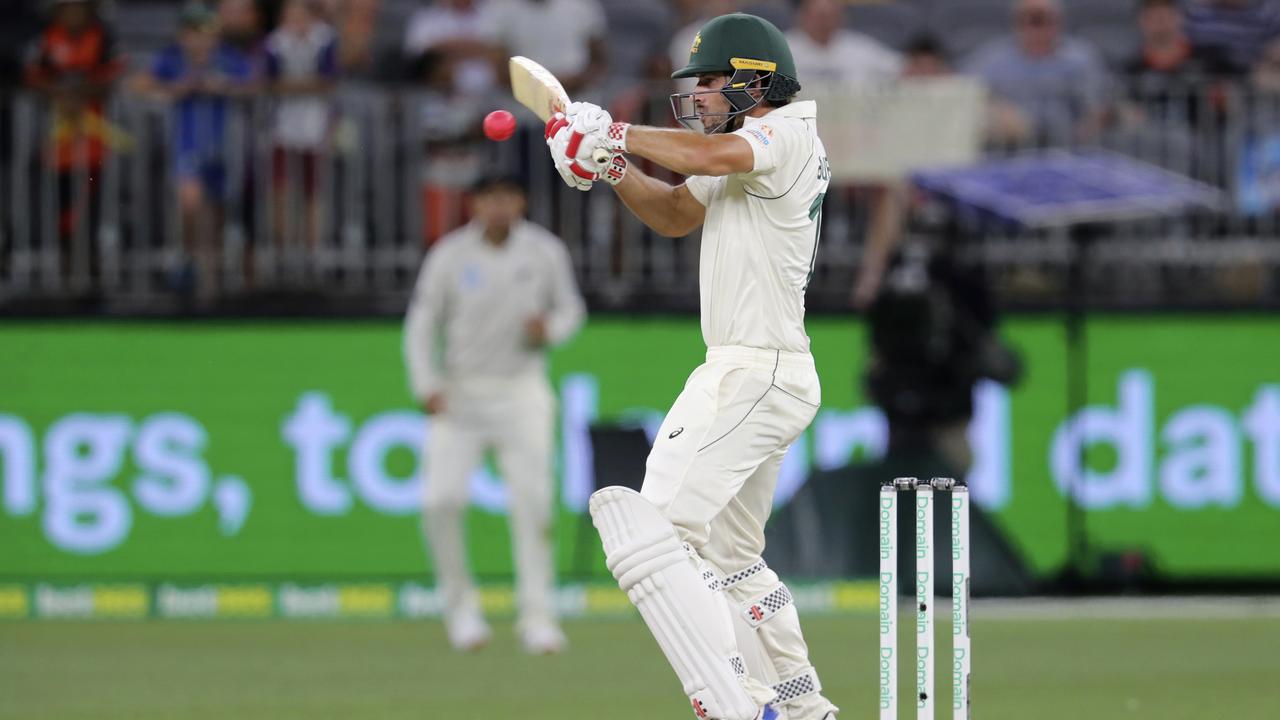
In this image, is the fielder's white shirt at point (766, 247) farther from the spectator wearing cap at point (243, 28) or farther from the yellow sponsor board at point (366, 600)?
the spectator wearing cap at point (243, 28)

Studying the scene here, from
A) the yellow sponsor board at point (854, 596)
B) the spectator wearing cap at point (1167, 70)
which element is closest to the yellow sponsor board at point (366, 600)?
the yellow sponsor board at point (854, 596)

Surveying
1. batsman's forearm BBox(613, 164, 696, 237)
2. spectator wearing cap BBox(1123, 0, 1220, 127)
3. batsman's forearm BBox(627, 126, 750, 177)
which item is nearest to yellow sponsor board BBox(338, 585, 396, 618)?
spectator wearing cap BBox(1123, 0, 1220, 127)

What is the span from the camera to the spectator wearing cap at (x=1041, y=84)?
13.1m

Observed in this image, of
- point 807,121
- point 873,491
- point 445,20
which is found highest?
point 445,20

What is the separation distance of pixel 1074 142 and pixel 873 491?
2.58m

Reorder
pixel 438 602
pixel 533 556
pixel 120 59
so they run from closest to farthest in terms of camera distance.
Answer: pixel 533 556 → pixel 438 602 → pixel 120 59

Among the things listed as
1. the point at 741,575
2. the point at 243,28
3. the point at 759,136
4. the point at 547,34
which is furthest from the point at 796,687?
the point at 243,28

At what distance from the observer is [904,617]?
12.0m

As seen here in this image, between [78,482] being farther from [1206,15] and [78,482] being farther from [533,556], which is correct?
[1206,15]

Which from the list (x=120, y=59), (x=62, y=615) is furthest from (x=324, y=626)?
(x=120, y=59)

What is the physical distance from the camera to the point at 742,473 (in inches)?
245

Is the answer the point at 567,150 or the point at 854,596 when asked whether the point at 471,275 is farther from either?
the point at 567,150

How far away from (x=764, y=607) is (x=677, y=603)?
1.78 ft

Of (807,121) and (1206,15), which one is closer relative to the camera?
(807,121)
